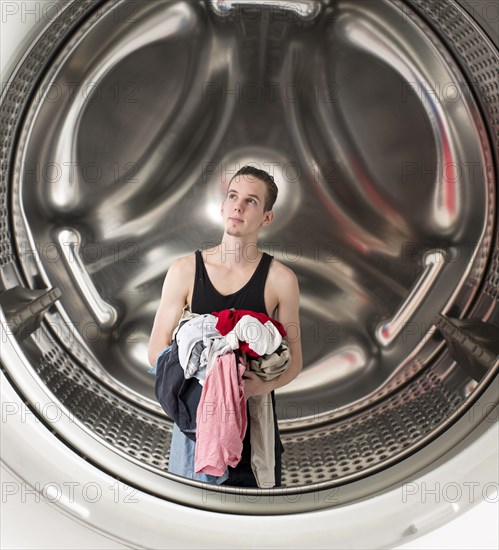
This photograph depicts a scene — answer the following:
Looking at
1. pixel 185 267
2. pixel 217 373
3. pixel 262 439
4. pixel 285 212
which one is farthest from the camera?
pixel 285 212

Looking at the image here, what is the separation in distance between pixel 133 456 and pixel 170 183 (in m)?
0.53

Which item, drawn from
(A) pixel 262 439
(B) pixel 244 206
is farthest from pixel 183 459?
(B) pixel 244 206

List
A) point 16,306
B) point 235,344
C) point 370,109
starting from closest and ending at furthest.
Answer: point 235,344, point 16,306, point 370,109

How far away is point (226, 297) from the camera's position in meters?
1.02

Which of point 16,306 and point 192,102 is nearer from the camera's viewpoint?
point 16,306

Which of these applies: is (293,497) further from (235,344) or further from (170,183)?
(170,183)

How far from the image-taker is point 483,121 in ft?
3.28

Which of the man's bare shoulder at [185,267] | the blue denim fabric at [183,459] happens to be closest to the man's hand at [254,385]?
the blue denim fabric at [183,459]

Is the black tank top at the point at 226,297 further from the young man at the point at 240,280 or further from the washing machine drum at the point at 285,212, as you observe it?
the washing machine drum at the point at 285,212

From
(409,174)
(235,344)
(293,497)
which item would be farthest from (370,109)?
(293,497)

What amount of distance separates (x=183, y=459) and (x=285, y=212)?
50cm

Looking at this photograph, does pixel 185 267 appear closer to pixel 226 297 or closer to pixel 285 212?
pixel 226 297

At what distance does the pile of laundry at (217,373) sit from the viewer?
830mm

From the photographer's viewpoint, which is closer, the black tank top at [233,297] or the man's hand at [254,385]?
the man's hand at [254,385]
